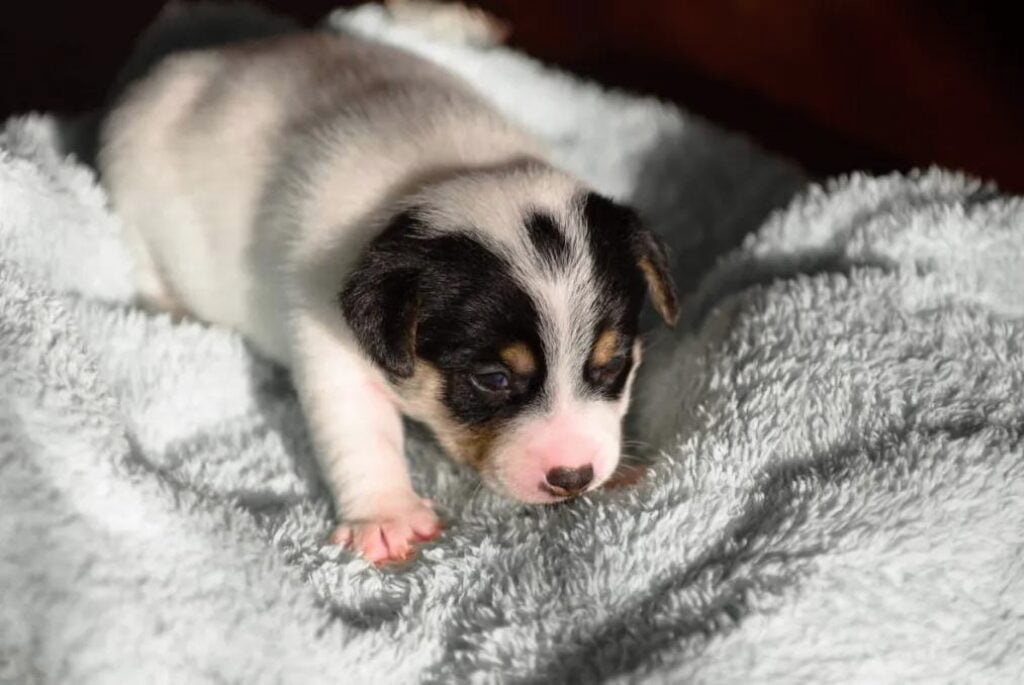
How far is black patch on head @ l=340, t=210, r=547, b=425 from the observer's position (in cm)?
169

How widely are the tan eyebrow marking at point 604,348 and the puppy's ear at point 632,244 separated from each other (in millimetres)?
110

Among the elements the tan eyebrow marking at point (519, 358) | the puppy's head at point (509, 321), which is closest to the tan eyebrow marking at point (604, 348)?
the puppy's head at point (509, 321)

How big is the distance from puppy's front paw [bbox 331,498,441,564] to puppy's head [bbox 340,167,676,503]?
0.15 m

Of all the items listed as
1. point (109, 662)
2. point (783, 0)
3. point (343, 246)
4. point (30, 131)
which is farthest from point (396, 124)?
point (783, 0)

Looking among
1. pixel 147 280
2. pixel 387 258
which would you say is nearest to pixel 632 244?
pixel 387 258

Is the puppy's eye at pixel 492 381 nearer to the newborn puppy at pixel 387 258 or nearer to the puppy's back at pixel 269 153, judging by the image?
the newborn puppy at pixel 387 258

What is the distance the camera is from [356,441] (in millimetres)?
1916

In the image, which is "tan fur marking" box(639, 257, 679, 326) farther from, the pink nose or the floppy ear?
the pink nose

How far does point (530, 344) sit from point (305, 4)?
206 cm

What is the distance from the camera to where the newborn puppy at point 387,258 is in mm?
1711

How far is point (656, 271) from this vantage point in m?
1.92

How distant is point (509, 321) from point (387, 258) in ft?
0.72

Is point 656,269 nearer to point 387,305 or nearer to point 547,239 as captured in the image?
point 547,239

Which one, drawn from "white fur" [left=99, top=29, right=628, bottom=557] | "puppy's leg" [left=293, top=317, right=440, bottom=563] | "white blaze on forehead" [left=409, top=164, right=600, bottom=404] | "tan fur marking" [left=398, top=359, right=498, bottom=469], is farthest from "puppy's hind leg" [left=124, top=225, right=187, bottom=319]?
"white blaze on forehead" [left=409, top=164, right=600, bottom=404]
